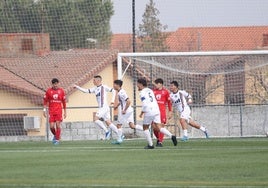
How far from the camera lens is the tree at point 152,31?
124 feet

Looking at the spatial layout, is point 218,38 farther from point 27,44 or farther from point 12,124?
point 12,124

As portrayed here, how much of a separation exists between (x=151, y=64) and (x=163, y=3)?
2254 millimetres

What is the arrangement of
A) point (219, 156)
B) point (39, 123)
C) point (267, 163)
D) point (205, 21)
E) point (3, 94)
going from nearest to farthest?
1. point (267, 163)
2. point (219, 156)
3. point (205, 21)
4. point (39, 123)
5. point (3, 94)

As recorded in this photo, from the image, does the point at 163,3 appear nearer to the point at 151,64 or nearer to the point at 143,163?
the point at 151,64

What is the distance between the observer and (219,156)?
2027 cm

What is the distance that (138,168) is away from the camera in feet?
56.0

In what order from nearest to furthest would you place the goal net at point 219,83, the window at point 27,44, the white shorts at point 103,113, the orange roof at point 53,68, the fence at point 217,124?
the white shorts at point 103,113, the goal net at point 219,83, the fence at point 217,124, the window at point 27,44, the orange roof at point 53,68

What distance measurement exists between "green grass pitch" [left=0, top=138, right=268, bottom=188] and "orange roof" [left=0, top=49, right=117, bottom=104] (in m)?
18.7

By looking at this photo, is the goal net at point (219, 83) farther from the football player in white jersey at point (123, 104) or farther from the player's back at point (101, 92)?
the football player in white jersey at point (123, 104)

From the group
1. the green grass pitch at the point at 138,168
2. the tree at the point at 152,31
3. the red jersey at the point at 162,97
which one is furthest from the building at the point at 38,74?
the green grass pitch at the point at 138,168

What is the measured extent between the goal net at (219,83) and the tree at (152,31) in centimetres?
162

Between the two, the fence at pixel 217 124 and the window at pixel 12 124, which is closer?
the fence at pixel 217 124

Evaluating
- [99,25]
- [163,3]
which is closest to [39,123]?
[99,25]

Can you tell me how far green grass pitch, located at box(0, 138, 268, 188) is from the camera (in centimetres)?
1440
